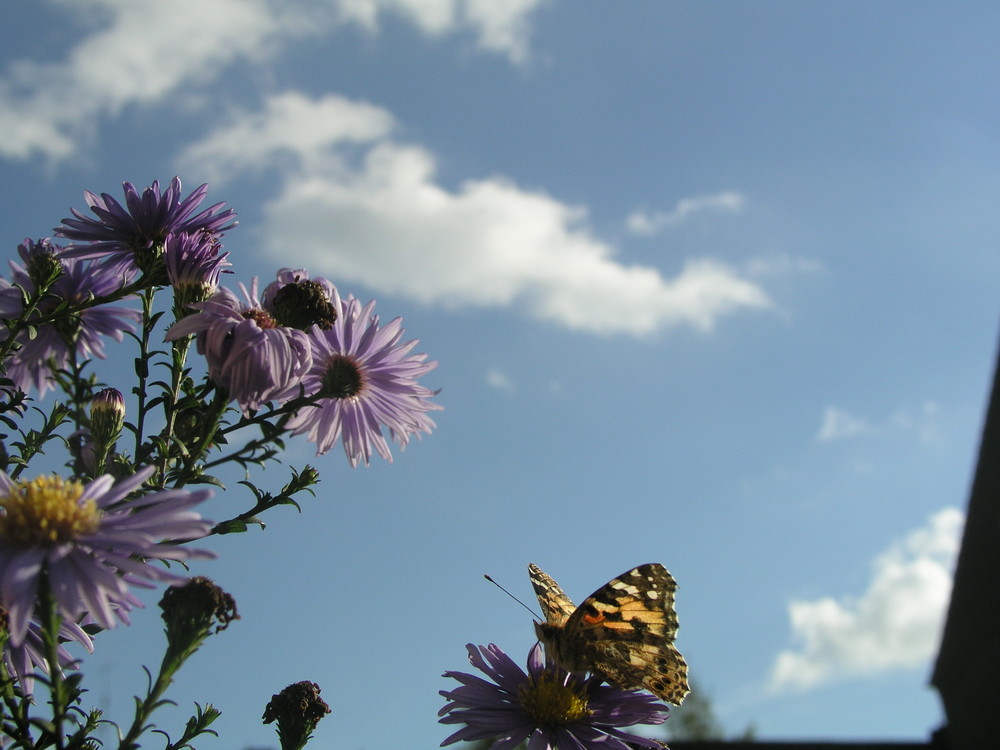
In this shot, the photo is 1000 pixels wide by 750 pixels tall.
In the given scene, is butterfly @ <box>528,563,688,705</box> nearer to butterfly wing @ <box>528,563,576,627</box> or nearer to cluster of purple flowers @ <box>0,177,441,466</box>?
butterfly wing @ <box>528,563,576,627</box>

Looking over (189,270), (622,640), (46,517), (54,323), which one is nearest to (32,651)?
(46,517)

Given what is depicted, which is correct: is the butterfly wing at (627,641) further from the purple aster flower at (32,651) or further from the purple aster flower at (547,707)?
the purple aster flower at (32,651)

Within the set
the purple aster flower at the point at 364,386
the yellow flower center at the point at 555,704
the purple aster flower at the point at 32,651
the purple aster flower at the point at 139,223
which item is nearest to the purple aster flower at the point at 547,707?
the yellow flower center at the point at 555,704

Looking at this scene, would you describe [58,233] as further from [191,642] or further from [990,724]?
[990,724]

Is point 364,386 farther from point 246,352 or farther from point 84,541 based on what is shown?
point 84,541

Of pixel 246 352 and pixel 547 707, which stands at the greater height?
pixel 246 352

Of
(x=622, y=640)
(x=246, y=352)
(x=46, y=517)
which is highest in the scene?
(x=246, y=352)

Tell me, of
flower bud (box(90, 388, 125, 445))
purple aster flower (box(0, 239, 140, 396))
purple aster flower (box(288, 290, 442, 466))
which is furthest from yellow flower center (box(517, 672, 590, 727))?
purple aster flower (box(0, 239, 140, 396))
